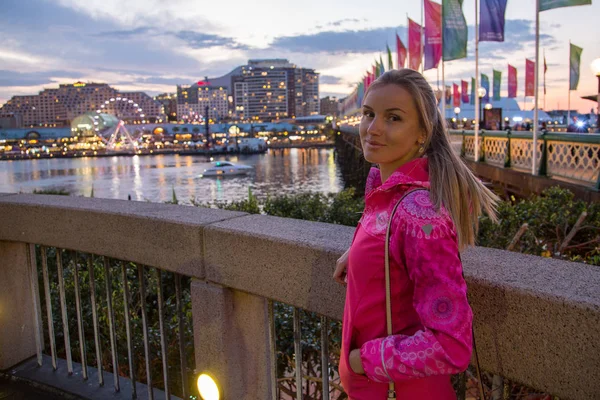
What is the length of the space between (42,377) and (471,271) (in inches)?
131

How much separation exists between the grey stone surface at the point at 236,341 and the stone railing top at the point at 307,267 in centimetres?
12

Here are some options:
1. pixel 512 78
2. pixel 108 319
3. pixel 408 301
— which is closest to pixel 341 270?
pixel 408 301

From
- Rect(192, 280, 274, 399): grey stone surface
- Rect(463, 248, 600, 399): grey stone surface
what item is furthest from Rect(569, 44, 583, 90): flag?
Rect(463, 248, 600, 399): grey stone surface

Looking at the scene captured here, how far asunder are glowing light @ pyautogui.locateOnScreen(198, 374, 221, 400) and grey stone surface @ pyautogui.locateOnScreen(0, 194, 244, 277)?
0.54 m

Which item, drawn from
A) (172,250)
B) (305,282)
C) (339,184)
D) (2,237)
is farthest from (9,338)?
(339,184)

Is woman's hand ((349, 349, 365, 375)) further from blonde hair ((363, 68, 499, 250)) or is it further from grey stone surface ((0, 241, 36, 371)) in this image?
grey stone surface ((0, 241, 36, 371))

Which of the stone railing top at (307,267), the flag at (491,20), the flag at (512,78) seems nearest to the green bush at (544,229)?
the stone railing top at (307,267)

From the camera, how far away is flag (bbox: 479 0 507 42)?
2025 centimetres

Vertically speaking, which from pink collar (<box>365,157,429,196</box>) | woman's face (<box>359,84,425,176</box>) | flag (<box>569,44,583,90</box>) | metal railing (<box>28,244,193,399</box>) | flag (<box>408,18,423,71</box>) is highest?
flag (<box>408,18,423,71</box>)

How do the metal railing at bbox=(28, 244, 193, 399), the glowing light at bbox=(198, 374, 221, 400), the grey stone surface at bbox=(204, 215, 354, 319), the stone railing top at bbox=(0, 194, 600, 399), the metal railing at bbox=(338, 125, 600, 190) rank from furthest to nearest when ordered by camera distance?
1. the metal railing at bbox=(338, 125, 600, 190)
2. the metal railing at bbox=(28, 244, 193, 399)
3. the glowing light at bbox=(198, 374, 221, 400)
4. the grey stone surface at bbox=(204, 215, 354, 319)
5. the stone railing top at bbox=(0, 194, 600, 399)

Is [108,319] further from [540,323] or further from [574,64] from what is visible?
[574,64]

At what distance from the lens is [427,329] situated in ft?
4.72

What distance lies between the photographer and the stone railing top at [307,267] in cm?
165

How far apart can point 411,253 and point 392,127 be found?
461 millimetres
